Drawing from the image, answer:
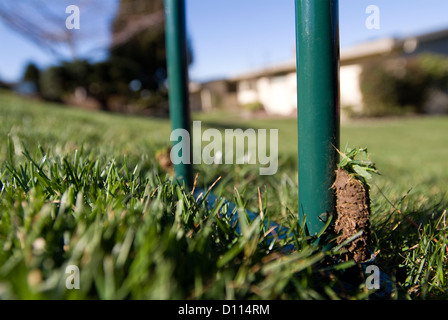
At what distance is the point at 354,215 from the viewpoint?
3.73ft

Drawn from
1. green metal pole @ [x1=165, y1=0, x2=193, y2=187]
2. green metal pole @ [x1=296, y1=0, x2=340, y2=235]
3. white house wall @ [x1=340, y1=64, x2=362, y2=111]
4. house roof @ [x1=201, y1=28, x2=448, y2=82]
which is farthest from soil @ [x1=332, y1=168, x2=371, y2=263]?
house roof @ [x1=201, y1=28, x2=448, y2=82]

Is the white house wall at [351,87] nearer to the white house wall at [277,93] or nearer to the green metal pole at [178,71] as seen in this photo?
the white house wall at [277,93]

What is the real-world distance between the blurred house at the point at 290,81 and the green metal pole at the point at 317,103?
19926 millimetres

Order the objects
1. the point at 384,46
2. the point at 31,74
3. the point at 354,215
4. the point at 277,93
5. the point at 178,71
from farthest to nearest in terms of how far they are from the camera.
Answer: the point at 277,93 → the point at 31,74 → the point at 384,46 → the point at 178,71 → the point at 354,215

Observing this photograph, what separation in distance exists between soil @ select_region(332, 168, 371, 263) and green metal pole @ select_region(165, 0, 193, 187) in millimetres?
931

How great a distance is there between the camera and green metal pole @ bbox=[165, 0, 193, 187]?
192cm

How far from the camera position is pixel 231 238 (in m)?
1.12

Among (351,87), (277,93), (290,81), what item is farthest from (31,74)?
(351,87)

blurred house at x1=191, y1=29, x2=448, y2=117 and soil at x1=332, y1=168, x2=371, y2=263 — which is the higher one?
blurred house at x1=191, y1=29, x2=448, y2=117

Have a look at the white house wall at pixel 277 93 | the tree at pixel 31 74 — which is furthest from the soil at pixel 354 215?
the tree at pixel 31 74

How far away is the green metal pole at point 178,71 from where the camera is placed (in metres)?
1.92

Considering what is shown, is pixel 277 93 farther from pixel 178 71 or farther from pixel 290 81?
pixel 178 71

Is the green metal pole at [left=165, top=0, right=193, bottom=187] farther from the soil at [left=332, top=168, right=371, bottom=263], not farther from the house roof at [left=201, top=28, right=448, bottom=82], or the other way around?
the house roof at [left=201, top=28, right=448, bottom=82]

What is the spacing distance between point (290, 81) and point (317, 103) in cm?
2591
